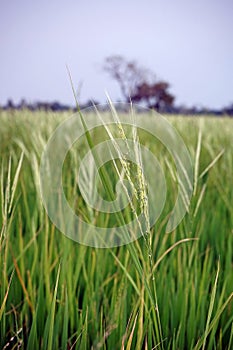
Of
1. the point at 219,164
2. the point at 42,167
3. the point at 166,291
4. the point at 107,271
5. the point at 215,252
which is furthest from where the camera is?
the point at 219,164

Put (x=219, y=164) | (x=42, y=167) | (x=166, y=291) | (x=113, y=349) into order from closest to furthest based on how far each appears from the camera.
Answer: (x=113, y=349) → (x=166, y=291) → (x=42, y=167) → (x=219, y=164)

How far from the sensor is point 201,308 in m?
0.68

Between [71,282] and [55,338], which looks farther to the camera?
[71,282]

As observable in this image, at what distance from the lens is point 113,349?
593 millimetres

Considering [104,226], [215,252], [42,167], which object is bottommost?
[215,252]

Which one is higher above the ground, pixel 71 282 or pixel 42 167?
pixel 42 167

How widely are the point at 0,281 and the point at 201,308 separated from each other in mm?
344

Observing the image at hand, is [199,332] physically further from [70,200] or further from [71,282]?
[70,200]

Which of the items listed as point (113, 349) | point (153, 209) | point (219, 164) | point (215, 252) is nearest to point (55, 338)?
point (113, 349)

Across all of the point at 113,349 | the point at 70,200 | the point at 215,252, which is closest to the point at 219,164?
the point at 215,252

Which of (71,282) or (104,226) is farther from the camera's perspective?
(104,226)

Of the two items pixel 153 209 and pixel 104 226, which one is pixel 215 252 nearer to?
pixel 153 209

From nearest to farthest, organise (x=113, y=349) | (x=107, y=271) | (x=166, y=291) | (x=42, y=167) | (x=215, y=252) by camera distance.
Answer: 1. (x=113, y=349)
2. (x=166, y=291)
3. (x=107, y=271)
4. (x=42, y=167)
5. (x=215, y=252)

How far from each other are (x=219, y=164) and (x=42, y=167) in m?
1.11
